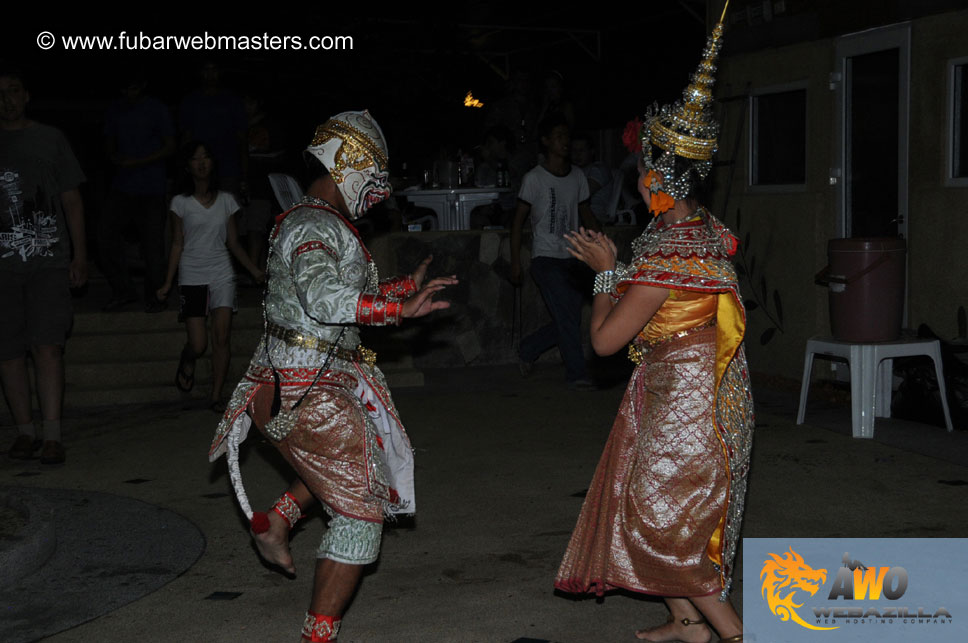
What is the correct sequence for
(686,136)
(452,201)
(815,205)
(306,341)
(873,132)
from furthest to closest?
(452,201), (815,205), (873,132), (306,341), (686,136)

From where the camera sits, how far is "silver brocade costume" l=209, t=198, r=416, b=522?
12.2 feet

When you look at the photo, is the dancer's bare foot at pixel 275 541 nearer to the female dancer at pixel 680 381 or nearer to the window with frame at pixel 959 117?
the female dancer at pixel 680 381

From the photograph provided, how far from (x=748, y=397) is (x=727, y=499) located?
1.31 feet

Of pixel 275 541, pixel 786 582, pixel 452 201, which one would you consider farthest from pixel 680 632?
pixel 452 201

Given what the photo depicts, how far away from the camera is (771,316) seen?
381 inches

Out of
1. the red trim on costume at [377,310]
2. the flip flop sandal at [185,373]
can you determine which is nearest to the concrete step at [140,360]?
the flip flop sandal at [185,373]

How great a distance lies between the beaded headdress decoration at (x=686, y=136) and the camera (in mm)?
3777

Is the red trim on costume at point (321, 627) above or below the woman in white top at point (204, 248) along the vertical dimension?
below

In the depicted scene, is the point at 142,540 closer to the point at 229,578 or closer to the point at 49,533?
the point at 49,533

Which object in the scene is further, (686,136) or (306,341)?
(306,341)

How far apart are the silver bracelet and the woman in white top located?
4.67 metres

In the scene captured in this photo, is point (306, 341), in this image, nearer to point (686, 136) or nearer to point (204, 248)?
point (686, 136)

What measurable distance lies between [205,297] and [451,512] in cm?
324

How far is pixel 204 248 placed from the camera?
8.20 meters
